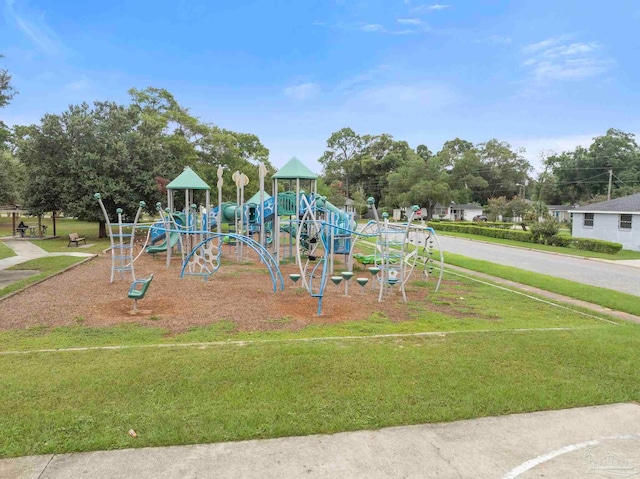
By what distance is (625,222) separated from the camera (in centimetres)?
2752

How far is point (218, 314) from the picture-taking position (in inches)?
344

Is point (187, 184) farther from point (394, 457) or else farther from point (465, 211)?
point (465, 211)

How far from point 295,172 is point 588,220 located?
24298 millimetres

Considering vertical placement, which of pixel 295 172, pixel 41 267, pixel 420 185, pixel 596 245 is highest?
pixel 420 185

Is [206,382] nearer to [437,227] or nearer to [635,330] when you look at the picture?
[635,330]

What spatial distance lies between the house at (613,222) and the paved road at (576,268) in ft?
22.5

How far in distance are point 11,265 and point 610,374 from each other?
1723 cm

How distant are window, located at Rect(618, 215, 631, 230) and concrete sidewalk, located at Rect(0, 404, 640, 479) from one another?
2785 centimetres

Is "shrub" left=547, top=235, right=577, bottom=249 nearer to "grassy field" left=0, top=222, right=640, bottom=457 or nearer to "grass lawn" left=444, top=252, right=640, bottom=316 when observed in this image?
"grass lawn" left=444, top=252, right=640, bottom=316

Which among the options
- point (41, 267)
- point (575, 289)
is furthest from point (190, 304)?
point (575, 289)

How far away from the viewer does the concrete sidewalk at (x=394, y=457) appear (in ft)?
11.9

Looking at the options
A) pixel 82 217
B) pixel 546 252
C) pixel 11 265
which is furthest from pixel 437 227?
pixel 11 265

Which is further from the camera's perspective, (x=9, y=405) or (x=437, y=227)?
(x=437, y=227)

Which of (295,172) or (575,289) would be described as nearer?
(575,289)
